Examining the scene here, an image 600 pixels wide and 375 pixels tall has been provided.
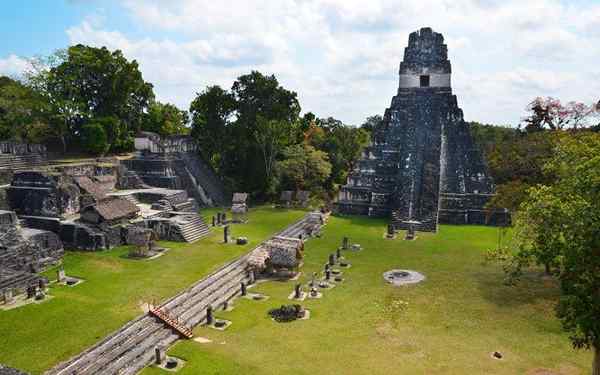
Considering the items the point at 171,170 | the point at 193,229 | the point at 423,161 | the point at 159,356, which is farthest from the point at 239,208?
the point at 159,356

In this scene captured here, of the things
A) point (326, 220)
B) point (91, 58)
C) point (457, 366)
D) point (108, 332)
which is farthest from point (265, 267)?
point (91, 58)

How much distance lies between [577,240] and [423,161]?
2260cm

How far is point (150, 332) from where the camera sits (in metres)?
13.5

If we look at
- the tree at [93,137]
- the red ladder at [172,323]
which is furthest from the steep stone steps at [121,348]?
the tree at [93,137]

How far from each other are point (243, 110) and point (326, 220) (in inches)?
488

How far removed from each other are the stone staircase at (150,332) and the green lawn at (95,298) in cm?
50

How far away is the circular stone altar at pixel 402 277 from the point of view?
1831 centimetres

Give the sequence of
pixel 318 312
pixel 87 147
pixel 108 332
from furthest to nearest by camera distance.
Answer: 1. pixel 87 147
2. pixel 318 312
3. pixel 108 332

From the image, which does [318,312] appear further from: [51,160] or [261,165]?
[51,160]

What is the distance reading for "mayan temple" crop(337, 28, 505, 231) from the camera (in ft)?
96.7

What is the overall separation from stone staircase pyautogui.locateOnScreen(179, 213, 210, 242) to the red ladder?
9.29 meters

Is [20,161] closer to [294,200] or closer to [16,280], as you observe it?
[16,280]

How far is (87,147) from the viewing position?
34.2 m

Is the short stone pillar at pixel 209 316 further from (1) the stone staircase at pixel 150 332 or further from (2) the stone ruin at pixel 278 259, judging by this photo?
(2) the stone ruin at pixel 278 259
